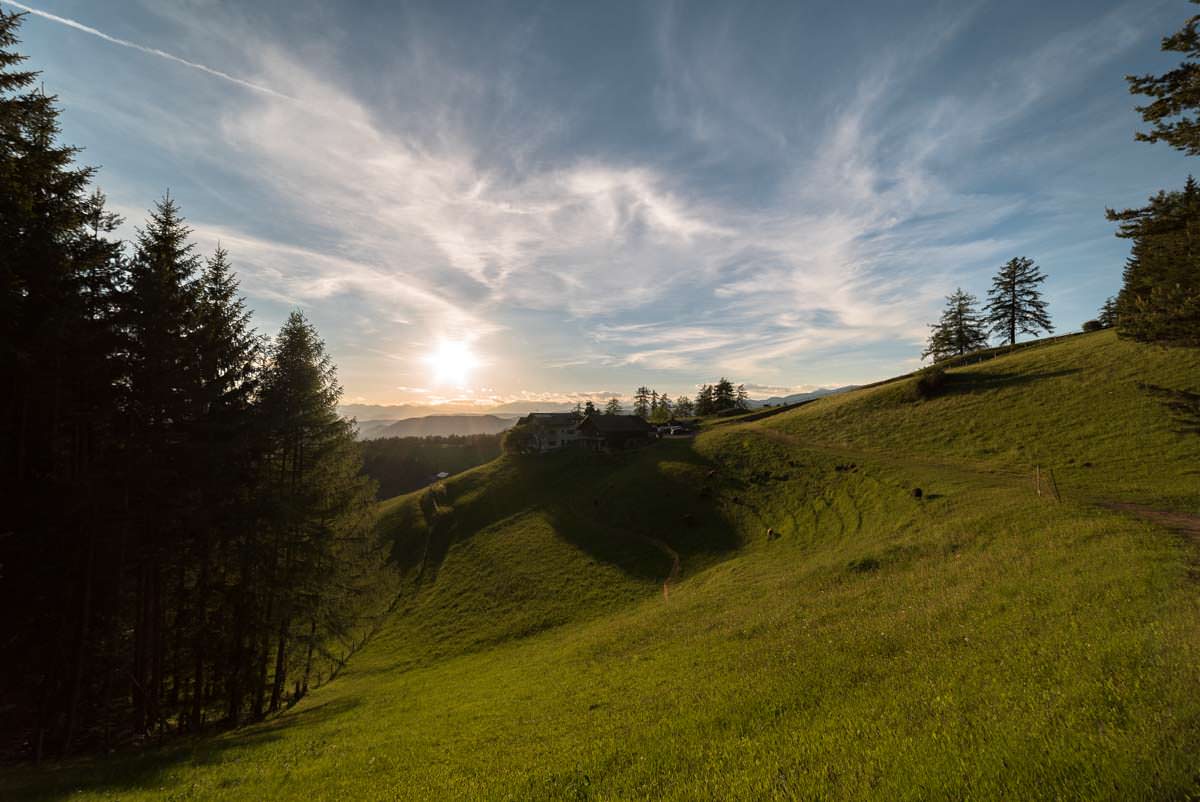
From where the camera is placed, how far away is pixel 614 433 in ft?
269

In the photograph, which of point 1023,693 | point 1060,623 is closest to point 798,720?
point 1023,693

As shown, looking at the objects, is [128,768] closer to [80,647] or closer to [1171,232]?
[80,647]

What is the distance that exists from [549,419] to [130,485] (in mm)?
85505

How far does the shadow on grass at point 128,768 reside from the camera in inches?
492

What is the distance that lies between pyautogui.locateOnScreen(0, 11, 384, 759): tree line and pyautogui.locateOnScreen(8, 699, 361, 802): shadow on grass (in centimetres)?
248

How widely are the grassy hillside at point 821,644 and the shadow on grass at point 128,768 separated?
0.61 feet

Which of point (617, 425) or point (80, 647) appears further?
point (617, 425)

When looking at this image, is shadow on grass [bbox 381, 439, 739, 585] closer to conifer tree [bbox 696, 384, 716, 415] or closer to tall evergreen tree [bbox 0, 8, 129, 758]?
tall evergreen tree [bbox 0, 8, 129, 758]

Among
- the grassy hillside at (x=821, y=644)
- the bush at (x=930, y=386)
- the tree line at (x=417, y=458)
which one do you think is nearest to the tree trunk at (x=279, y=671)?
the grassy hillside at (x=821, y=644)

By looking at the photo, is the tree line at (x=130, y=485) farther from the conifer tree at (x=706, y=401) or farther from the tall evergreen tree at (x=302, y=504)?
the conifer tree at (x=706, y=401)

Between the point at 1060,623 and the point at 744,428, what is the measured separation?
5996cm

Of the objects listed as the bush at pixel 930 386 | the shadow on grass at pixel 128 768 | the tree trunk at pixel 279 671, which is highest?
the bush at pixel 930 386

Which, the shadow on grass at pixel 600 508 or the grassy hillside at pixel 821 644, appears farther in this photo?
the shadow on grass at pixel 600 508

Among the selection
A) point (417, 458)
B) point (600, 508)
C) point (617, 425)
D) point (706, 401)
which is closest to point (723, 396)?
point (706, 401)
